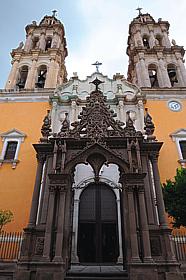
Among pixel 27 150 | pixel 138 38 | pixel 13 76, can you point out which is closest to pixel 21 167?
pixel 27 150

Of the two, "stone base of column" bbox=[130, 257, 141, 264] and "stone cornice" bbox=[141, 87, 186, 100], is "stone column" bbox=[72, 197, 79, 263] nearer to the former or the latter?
"stone base of column" bbox=[130, 257, 141, 264]

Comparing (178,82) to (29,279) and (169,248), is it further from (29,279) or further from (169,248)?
(29,279)

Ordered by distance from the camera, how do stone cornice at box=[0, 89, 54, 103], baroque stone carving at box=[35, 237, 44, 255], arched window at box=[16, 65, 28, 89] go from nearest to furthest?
baroque stone carving at box=[35, 237, 44, 255] → stone cornice at box=[0, 89, 54, 103] → arched window at box=[16, 65, 28, 89]

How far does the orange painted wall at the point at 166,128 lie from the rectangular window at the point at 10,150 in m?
11.3

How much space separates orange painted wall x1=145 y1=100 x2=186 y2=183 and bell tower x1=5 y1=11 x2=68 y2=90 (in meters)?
11.2

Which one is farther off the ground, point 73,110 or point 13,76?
point 13,76

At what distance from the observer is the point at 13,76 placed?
26516 mm

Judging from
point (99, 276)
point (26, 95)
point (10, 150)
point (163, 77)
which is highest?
point (163, 77)

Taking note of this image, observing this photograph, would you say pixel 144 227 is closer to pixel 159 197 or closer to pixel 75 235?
pixel 159 197

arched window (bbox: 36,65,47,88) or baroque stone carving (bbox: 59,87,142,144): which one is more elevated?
arched window (bbox: 36,65,47,88)

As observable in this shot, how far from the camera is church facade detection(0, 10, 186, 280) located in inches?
368

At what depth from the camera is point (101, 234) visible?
1570 centimetres

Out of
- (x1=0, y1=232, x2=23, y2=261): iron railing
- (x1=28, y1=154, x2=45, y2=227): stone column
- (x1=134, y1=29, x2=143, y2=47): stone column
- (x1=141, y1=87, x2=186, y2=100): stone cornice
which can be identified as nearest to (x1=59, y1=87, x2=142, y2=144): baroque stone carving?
(x1=28, y1=154, x2=45, y2=227): stone column

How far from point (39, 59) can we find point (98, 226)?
20661 mm
